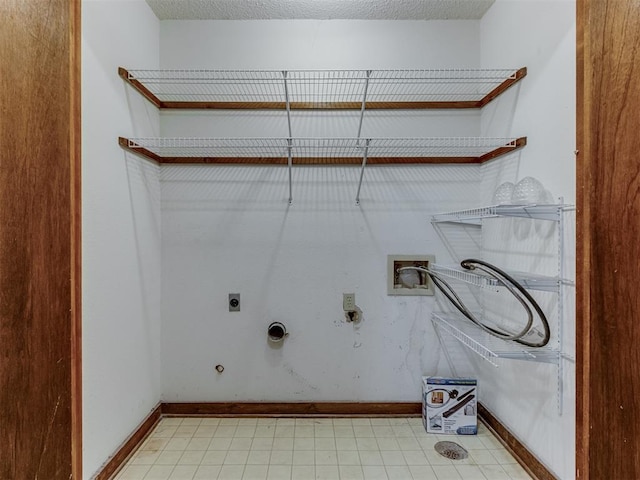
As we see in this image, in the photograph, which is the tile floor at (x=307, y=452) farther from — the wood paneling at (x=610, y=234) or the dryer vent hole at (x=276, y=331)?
the wood paneling at (x=610, y=234)

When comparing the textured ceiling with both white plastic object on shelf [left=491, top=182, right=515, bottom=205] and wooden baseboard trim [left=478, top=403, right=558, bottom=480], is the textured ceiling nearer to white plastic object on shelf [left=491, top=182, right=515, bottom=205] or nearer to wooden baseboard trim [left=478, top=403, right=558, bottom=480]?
white plastic object on shelf [left=491, top=182, right=515, bottom=205]

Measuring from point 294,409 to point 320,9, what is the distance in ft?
7.67

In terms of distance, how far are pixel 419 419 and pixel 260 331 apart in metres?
1.08

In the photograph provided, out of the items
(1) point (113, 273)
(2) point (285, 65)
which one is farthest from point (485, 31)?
A: (1) point (113, 273)

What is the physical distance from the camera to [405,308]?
1978mm

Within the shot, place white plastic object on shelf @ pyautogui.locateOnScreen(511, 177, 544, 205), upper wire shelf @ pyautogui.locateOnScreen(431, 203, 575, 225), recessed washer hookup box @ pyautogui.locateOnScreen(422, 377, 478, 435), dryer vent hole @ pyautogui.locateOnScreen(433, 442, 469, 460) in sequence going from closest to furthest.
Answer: upper wire shelf @ pyautogui.locateOnScreen(431, 203, 575, 225)
white plastic object on shelf @ pyautogui.locateOnScreen(511, 177, 544, 205)
dryer vent hole @ pyautogui.locateOnScreen(433, 442, 469, 460)
recessed washer hookup box @ pyautogui.locateOnScreen(422, 377, 478, 435)

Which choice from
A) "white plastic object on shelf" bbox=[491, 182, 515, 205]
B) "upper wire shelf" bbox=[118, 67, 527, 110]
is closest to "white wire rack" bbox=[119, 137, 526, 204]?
"upper wire shelf" bbox=[118, 67, 527, 110]

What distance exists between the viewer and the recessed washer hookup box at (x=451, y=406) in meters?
1.79

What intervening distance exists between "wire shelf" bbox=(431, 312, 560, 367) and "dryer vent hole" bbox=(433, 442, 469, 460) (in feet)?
1.55

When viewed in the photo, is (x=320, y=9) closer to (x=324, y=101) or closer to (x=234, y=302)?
(x=324, y=101)

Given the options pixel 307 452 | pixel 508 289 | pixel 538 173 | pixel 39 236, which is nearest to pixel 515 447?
pixel 508 289

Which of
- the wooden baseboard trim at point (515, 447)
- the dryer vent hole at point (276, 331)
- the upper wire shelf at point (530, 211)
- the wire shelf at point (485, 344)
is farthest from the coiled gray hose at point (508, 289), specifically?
the dryer vent hole at point (276, 331)

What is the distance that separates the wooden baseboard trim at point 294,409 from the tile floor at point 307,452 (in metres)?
0.04

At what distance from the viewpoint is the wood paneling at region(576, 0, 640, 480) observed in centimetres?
65
